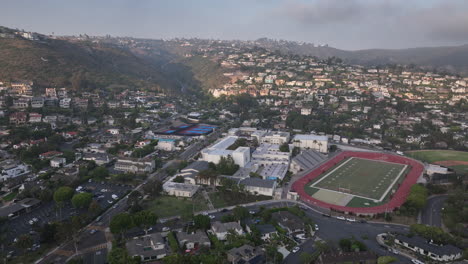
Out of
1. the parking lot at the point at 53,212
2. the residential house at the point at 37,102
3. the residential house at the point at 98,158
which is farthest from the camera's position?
the residential house at the point at 37,102

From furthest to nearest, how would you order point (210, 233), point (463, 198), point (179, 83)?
point (179, 83), point (463, 198), point (210, 233)

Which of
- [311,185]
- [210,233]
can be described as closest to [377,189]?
[311,185]

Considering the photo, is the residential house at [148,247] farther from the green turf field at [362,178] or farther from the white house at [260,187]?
the green turf field at [362,178]

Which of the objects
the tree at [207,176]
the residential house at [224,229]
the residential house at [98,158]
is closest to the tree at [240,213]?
the residential house at [224,229]

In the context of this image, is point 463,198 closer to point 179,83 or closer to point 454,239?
point 454,239

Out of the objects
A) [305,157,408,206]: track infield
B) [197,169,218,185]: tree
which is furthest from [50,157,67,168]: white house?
[305,157,408,206]: track infield

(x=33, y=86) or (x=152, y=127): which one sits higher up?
(x=33, y=86)

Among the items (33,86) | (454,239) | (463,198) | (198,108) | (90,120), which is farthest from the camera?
(198,108)

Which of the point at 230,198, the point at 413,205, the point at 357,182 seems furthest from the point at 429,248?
the point at 230,198
